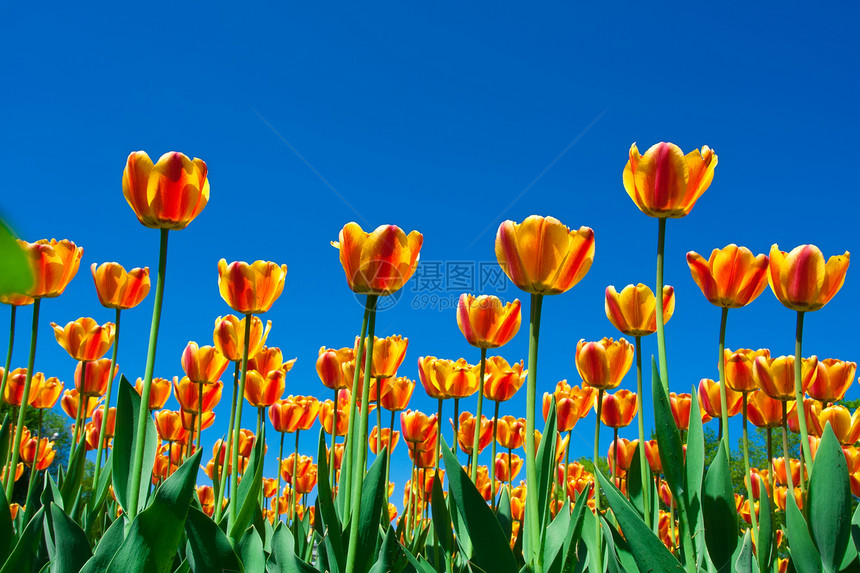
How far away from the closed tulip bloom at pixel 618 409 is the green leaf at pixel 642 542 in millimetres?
1788

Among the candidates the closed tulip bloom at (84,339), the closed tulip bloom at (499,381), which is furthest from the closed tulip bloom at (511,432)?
the closed tulip bloom at (84,339)

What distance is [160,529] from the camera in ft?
6.34

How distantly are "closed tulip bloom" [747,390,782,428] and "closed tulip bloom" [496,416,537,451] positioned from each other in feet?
4.73

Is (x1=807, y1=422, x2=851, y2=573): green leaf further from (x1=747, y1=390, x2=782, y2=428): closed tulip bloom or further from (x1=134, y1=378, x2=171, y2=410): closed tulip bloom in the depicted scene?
(x1=134, y1=378, x2=171, y2=410): closed tulip bloom

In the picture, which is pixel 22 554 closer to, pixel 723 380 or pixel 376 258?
pixel 376 258

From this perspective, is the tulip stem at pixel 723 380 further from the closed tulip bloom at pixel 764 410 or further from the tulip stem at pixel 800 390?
the closed tulip bloom at pixel 764 410

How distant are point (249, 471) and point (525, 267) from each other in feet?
5.38

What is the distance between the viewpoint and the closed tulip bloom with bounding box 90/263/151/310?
3.21m

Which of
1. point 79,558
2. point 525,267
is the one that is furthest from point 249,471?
point 525,267

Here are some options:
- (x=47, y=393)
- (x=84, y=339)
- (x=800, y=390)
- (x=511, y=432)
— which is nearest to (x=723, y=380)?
(x=800, y=390)

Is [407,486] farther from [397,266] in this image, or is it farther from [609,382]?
[397,266]

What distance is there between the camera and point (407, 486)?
5.13 meters

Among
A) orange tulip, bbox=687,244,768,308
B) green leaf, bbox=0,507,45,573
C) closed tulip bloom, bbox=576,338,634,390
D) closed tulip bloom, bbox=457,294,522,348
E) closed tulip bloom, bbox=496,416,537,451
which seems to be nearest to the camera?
green leaf, bbox=0,507,45,573

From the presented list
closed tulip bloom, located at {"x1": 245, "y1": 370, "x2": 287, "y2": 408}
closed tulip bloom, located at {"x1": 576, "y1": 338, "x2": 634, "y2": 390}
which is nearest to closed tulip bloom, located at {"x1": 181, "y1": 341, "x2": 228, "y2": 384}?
closed tulip bloom, located at {"x1": 245, "y1": 370, "x2": 287, "y2": 408}
